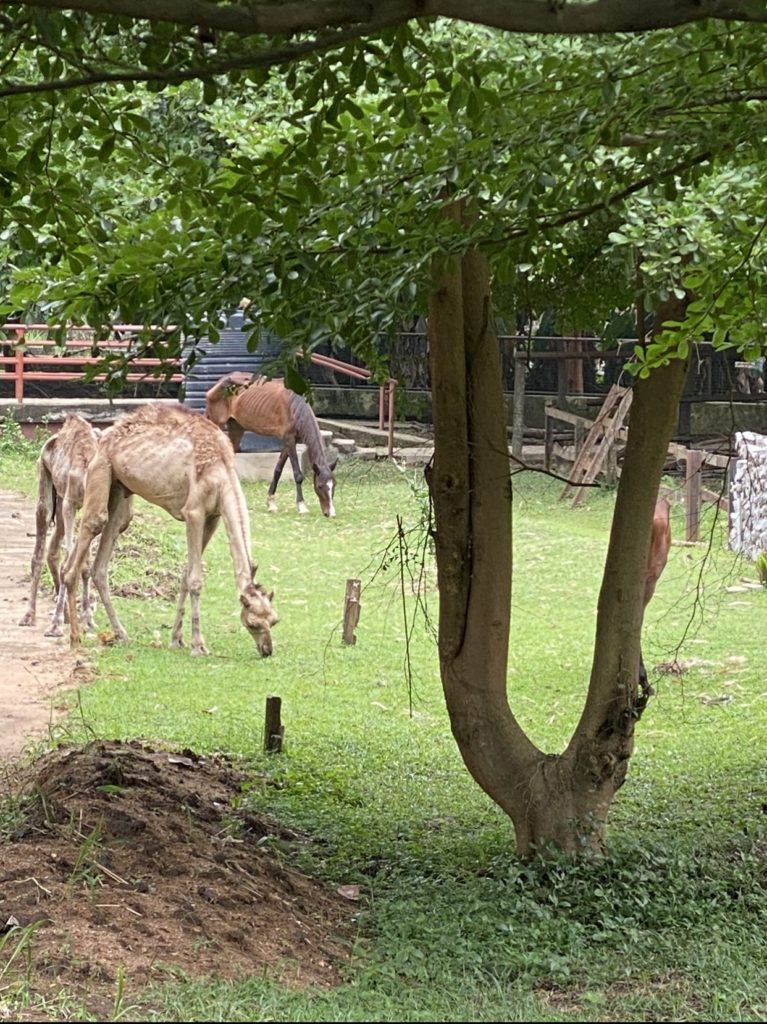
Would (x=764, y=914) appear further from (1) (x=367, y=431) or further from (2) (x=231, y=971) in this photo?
(1) (x=367, y=431)

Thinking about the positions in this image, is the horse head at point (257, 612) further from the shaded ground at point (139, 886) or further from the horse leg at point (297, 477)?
the horse leg at point (297, 477)

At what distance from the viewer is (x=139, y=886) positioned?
17.2 ft

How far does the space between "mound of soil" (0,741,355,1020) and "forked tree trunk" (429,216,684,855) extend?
108cm

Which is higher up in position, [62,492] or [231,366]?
[231,366]

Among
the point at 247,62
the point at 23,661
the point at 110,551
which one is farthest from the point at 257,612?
the point at 247,62

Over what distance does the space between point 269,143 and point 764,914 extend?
12.4ft

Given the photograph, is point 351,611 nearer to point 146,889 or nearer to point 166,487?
point 166,487

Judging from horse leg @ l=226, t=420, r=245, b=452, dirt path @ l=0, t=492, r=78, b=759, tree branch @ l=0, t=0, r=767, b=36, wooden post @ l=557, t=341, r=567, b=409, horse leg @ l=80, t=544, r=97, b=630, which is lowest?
dirt path @ l=0, t=492, r=78, b=759

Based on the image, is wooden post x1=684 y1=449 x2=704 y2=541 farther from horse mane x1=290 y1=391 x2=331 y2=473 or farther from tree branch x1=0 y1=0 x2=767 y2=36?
tree branch x1=0 y1=0 x2=767 y2=36

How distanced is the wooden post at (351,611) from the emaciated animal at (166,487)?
78 centimetres

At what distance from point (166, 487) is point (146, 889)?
25.7 ft

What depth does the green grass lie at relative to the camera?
456 centimetres

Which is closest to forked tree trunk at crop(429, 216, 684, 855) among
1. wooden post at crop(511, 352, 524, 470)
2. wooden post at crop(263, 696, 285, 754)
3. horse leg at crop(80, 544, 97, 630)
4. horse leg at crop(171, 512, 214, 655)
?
wooden post at crop(263, 696, 285, 754)

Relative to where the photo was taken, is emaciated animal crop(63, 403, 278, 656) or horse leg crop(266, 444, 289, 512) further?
horse leg crop(266, 444, 289, 512)
